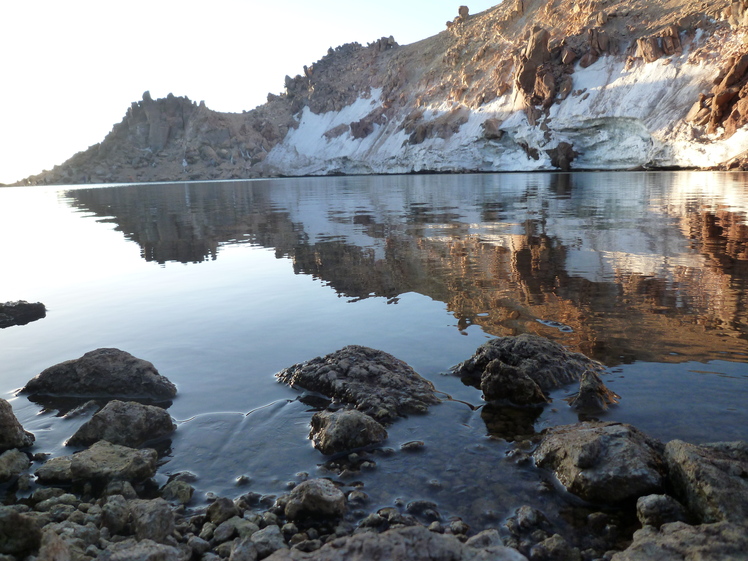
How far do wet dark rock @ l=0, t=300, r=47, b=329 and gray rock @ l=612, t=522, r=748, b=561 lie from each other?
8.60 m

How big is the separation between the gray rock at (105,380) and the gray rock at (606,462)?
12.2 ft

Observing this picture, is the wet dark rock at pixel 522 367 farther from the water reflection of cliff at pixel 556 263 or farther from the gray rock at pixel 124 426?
the gray rock at pixel 124 426


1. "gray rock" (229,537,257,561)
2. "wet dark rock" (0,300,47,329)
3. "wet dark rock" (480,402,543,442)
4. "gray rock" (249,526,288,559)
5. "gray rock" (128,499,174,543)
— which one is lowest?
"wet dark rock" (480,402,543,442)

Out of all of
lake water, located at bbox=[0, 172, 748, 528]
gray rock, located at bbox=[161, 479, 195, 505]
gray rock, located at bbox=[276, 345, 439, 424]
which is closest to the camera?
gray rock, located at bbox=[161, 479, 195, 505]

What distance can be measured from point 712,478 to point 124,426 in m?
4.33

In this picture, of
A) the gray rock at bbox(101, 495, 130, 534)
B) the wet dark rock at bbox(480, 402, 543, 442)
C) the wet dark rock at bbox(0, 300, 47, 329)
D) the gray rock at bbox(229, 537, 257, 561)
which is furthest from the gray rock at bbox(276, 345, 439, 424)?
the wet dark rock at bbox(0, 300, 47, 329)

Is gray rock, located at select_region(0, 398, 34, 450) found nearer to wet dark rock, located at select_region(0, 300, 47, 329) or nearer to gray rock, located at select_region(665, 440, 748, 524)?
wet dark rock, located at select_region(0, 300, 47, 329)

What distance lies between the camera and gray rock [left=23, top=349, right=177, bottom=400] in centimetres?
520

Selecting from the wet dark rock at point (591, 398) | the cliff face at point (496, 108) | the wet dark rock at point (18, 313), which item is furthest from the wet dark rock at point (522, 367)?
the cliff face at point (496, 108)

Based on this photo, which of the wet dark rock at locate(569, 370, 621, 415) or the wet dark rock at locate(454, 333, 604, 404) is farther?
the wet dark rock at locate(454, 333, 604, 404)

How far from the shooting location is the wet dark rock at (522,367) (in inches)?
189

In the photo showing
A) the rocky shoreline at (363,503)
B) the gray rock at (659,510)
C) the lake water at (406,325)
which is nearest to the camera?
the rocky shoreline at (363,503)

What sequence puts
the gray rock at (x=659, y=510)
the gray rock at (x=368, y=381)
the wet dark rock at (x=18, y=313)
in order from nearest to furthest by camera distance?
the gray rock at (x=659, y=510)
the gray rock at (x=368, y=381)
the wet dark rock at (x=18, y=313)

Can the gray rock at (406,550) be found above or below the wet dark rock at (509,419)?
above
